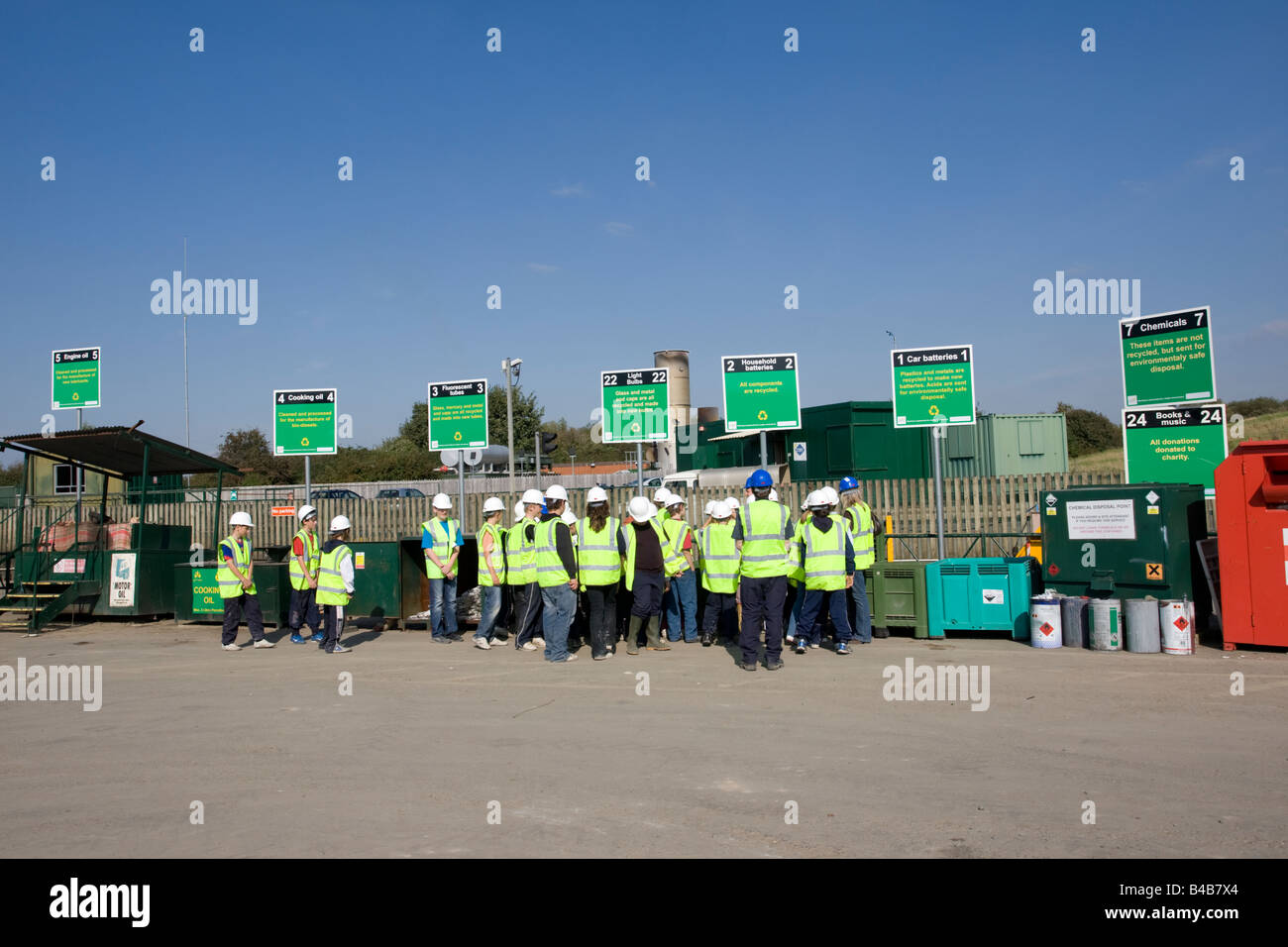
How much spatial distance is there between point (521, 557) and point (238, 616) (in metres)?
3.93

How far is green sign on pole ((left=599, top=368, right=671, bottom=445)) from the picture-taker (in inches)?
570

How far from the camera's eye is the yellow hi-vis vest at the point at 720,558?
1145 cm

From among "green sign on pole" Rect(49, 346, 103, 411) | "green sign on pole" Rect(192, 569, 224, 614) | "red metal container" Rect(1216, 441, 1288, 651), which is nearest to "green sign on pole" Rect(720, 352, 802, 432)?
"red metal container" Rect(1216, 441, 1288, 651)

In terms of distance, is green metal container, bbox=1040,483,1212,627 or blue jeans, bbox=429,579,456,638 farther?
blue jeans, bbox=429,579,456,638

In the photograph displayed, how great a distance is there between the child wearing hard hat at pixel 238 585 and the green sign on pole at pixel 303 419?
323cm

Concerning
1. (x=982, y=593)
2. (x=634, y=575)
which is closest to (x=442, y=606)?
(x=634, y=575)

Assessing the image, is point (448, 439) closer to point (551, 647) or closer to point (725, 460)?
point (551, 647)

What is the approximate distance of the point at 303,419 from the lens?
51.5 ft

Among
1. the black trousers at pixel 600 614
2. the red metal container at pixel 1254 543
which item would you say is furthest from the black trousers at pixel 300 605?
the red metal container at pixel 1254 543

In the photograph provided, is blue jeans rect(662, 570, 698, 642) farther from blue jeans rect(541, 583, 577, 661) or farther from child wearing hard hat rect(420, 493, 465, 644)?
child wearing hard hat rect(420, 493, 465, 644)

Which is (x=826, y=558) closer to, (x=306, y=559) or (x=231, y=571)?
(x=306, y=559)

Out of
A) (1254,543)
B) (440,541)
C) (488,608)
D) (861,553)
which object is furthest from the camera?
(440,541)

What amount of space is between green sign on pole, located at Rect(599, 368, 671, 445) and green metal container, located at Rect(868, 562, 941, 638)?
13.0 feet
